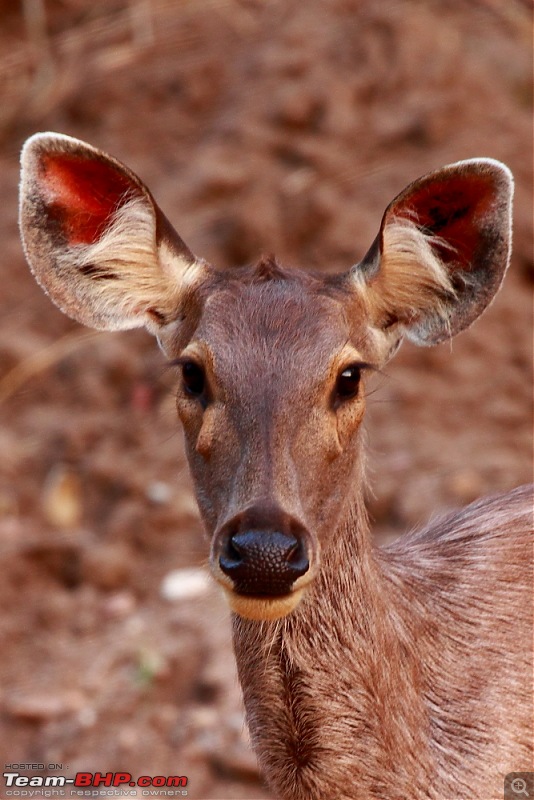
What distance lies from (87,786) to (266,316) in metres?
3.72

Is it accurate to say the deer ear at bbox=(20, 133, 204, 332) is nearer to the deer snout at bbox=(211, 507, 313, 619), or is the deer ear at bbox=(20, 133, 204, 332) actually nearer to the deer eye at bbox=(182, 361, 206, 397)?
the deer eye at bbox=(182, 361, 206, 397)

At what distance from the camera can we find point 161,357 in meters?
9.10

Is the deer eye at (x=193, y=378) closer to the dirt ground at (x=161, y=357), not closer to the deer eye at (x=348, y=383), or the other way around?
the deer eye at (x=348, y=383)

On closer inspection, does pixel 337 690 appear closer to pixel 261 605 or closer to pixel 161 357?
pixel 261 605

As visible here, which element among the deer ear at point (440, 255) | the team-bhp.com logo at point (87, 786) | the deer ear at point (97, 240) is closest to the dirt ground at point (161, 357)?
the team-bhp.com logo at point (87, 786)

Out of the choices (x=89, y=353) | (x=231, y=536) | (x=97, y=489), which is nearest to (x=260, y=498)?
(x=231, y=536)

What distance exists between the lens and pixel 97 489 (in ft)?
28.4

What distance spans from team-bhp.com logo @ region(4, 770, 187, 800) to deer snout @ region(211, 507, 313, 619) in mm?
3312

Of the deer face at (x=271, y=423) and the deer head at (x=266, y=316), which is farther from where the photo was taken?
the deer head at (x=266, y=316)

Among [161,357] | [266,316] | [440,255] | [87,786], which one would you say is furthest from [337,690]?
[161,357]

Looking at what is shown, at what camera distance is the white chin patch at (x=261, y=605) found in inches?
144

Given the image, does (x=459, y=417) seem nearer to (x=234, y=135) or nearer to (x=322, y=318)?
(x=234, y=135)

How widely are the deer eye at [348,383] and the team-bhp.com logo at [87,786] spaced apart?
3.33m

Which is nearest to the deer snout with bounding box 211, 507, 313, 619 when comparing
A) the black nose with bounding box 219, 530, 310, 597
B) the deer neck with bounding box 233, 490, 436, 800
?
the black nose with bounding box 219, 530, 310, 597
